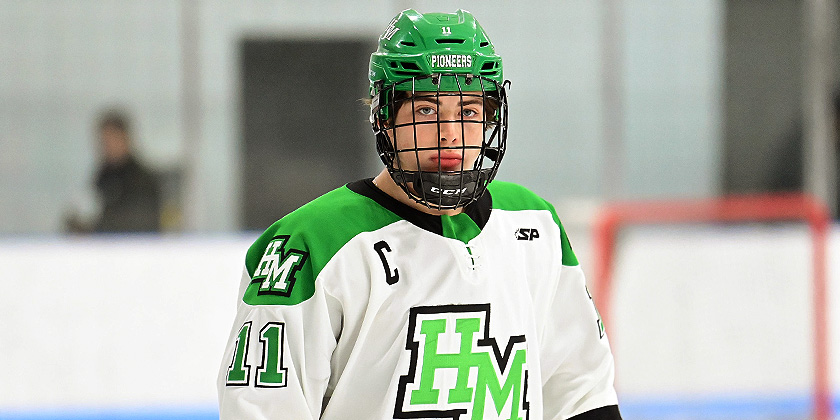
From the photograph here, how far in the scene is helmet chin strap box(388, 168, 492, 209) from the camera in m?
1.54

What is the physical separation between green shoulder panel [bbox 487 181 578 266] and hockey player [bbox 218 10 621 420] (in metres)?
0.09

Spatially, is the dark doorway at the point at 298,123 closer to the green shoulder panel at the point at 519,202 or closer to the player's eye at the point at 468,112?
the green shoulder panel at the point at 519,202

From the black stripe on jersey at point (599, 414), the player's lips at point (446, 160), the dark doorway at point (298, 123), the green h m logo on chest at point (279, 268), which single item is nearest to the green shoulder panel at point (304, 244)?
the green h m logo on chest at point (279, 268)

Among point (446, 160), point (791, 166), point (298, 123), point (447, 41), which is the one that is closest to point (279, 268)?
point (446, 160)

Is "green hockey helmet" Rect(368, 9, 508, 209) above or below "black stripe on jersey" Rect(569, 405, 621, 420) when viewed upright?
above

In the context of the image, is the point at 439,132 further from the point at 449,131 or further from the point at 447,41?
the point at 447,41

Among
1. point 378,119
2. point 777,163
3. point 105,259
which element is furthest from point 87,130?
point 378,119

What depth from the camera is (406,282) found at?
1568 mm

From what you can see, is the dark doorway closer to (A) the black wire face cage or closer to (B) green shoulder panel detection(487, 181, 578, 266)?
(B) green shoulder panel detection(487, 181, 578, 266)

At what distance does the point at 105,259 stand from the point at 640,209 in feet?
7.52

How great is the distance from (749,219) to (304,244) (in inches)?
147

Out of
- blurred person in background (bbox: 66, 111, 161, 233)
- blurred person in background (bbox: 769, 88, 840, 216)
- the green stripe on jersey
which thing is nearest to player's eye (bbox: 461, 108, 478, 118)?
the green stripe on jersey

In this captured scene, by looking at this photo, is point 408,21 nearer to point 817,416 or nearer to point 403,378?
point 403,378

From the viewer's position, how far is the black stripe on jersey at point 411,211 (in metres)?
1.61
